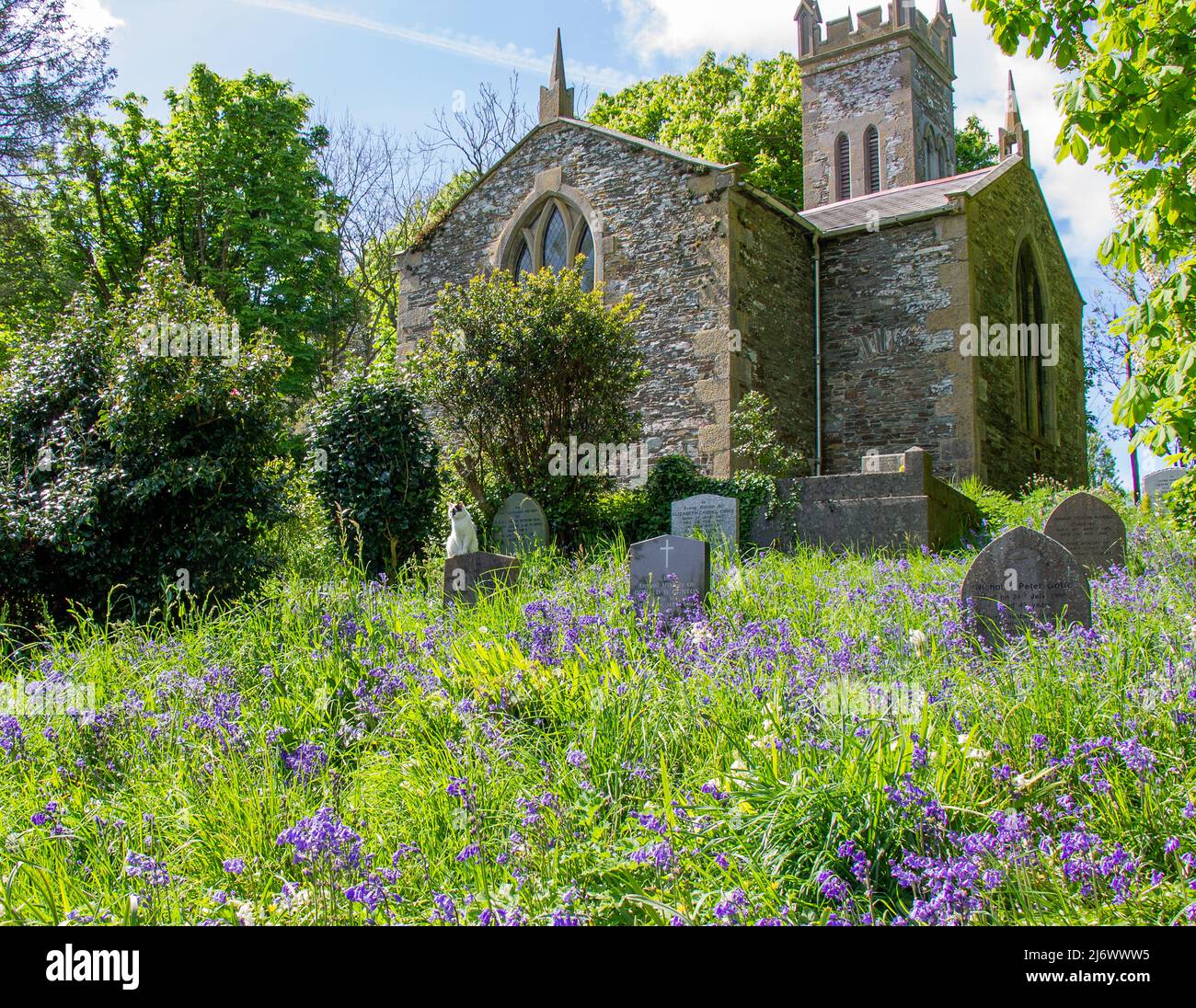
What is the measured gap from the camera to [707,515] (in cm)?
1075

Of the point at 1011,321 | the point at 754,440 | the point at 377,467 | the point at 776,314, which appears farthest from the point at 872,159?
the point at 377,467

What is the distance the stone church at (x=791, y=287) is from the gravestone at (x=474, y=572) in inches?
259

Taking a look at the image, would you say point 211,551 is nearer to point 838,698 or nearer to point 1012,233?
point 838,698

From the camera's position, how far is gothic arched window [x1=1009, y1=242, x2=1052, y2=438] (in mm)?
18188

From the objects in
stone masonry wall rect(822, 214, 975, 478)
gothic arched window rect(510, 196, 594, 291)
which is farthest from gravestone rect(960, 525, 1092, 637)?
gothic arched window rect(510, 196, 594, 291)

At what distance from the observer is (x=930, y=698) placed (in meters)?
3.91

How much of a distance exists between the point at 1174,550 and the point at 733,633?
5.40 meters

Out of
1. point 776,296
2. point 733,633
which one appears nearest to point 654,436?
point 776,296

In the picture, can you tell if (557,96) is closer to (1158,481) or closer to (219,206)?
(219,206)

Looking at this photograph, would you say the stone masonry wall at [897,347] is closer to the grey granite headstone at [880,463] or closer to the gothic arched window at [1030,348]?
the gothic arched window at [1030,348]

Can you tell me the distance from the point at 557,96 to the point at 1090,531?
502 inches

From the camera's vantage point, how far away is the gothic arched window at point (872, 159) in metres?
26.9

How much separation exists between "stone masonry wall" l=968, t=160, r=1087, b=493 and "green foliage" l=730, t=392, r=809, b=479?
4.12 metres

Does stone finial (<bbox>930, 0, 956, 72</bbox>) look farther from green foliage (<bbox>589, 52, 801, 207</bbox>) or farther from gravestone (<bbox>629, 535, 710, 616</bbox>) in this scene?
gravestone (<bbox>629, 535, 710, 616</bbox>)
